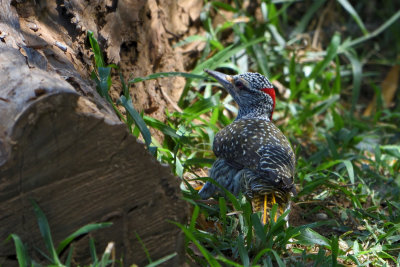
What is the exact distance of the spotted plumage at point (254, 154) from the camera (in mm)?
3572

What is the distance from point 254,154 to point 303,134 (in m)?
2.00

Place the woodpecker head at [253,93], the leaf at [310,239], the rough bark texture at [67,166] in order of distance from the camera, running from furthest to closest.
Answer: the woodpecker head at [253,93], the leaf at [310,239], the rough bark texture at [67,166]

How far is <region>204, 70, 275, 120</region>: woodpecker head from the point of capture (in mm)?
4617

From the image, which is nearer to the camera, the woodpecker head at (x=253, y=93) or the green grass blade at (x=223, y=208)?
the green grass blade at (x=223, y=208)

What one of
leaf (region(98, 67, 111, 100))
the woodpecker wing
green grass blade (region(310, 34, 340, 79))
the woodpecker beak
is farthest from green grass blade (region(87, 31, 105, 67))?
green grass blade (region(310, 34, 340, 79))

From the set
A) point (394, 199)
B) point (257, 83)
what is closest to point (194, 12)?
point (257, 83)

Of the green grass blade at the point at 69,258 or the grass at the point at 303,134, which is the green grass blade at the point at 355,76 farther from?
the green grass blade at the point at 69,258

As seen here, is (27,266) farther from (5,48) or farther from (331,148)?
(331,148)

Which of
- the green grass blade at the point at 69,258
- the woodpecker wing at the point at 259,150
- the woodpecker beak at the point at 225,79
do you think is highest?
the woodpecker beak at the point at 225,79

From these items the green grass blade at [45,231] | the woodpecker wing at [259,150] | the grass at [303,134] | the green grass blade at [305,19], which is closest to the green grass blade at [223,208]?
the grass at [303,134]

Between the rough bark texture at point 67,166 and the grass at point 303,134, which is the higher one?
the rough bark texture at point 67,166

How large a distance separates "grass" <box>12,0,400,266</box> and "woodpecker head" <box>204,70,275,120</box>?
0.23 meters

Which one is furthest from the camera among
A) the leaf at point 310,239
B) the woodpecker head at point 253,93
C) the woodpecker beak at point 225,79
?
the woodpecker beak at point 225,79

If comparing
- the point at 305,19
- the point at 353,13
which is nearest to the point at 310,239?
the point at 353,13
